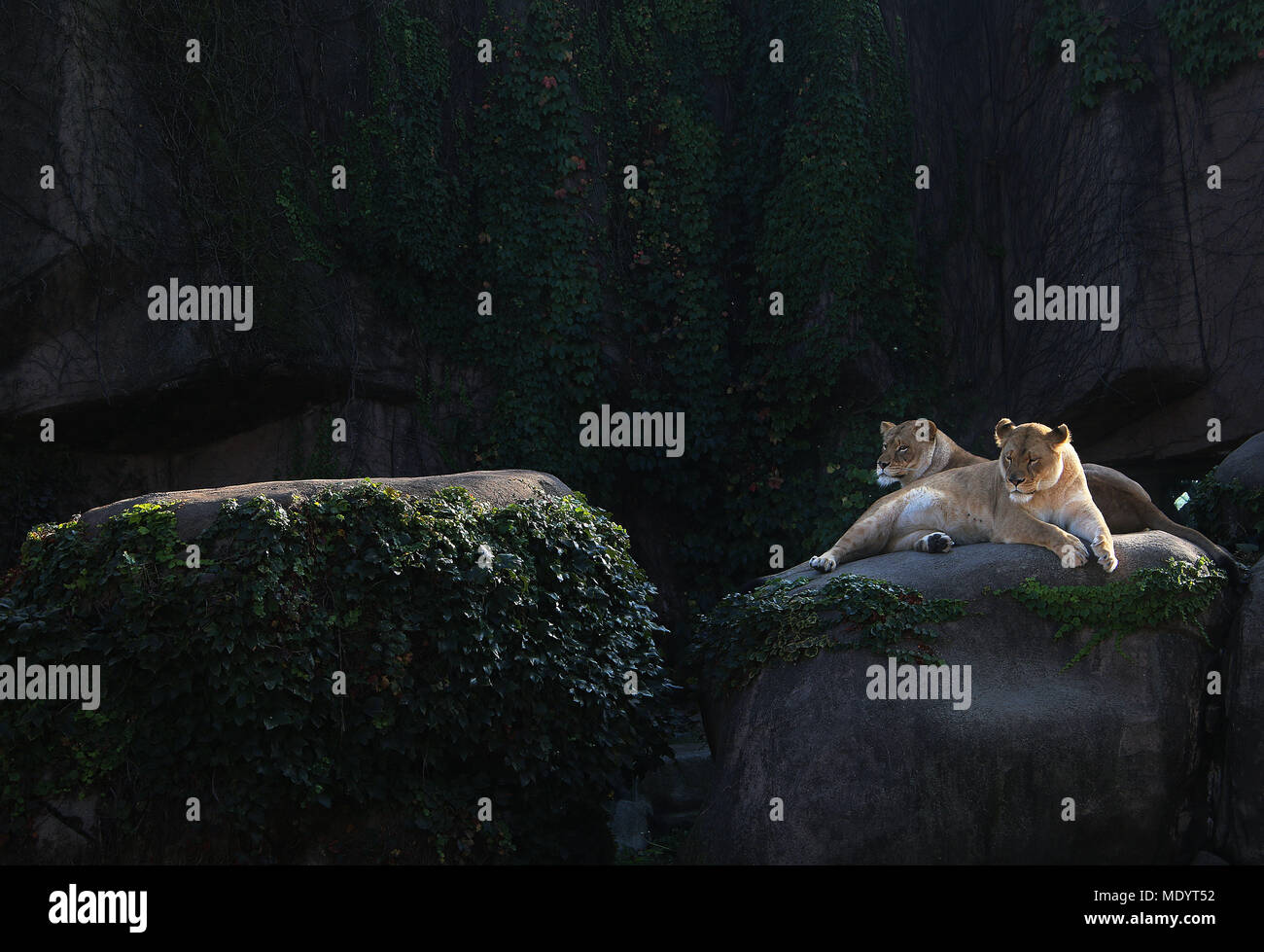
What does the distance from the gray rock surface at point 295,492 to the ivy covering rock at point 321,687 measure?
0.33 ft

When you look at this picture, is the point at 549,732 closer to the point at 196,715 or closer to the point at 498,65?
the point at 196,715

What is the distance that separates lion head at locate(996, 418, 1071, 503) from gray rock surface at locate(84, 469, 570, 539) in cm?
327

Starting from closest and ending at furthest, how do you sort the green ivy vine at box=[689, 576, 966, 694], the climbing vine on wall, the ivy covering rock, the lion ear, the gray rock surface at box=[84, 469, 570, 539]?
1. the ivy covering rock
2. the gray rock surface at box=[84, 469, 570, 539]
3. the green ivy vine at box=[689, 576, 966, 694]
4. the lion ear
5. the climbing vine on wall

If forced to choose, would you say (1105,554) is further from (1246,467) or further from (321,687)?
(321,687)

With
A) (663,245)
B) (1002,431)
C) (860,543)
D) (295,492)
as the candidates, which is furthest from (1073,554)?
(663,245)

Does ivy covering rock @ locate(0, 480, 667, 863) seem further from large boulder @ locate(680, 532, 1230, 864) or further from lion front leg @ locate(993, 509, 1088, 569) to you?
lion front leg @ locate(993, 509, 1088, 569)

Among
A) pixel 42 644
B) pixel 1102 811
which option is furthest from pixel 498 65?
pixel 1102 811

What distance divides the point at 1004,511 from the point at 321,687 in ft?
15.6

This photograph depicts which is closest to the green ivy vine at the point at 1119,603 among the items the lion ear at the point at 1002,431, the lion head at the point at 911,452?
the lion ear at the point at 1002,431

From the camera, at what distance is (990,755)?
725 centimetres

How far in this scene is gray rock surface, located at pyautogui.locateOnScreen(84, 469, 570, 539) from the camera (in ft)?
22.7

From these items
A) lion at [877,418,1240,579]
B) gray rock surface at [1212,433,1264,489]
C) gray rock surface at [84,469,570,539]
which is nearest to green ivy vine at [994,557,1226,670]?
lion at [877,418,1240,579]

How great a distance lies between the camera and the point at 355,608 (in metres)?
7.02

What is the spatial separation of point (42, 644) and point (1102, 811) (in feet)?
21.0
